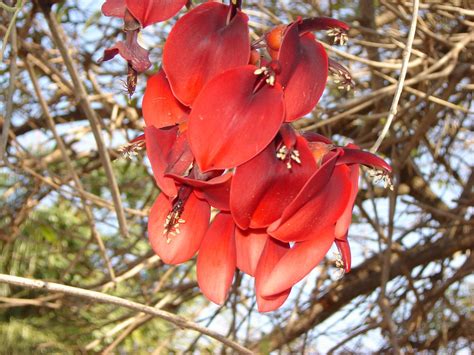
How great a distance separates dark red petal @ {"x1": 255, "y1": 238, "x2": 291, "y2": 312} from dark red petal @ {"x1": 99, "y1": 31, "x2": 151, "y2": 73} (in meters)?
0.14

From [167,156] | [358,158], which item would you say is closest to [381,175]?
[358,158]

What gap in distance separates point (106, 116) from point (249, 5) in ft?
1.41

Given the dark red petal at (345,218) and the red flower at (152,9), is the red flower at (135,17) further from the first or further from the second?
the dark red petal at (345,218)

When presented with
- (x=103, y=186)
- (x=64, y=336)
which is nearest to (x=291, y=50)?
(x=64, y=336)

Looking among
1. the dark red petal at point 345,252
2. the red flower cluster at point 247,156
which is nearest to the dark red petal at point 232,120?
the red flower cluster at point 247,156

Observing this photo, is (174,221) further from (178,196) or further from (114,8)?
(114,8)

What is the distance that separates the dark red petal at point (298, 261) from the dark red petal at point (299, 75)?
75 millimetres

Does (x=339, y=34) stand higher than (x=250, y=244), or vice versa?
(x=339, y=34)

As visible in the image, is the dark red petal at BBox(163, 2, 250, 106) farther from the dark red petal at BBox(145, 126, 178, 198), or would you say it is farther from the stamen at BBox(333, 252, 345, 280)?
the stamen at BBox(333, 252, 345, 280)

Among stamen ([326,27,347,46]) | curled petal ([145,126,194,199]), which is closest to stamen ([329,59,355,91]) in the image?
stamen ([326,27,347,46])

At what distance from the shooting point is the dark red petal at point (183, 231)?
486 millimetres

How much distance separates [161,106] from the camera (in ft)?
1.63

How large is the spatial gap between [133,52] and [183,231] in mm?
119

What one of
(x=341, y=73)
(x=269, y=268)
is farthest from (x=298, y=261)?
(x=341, y=73)
